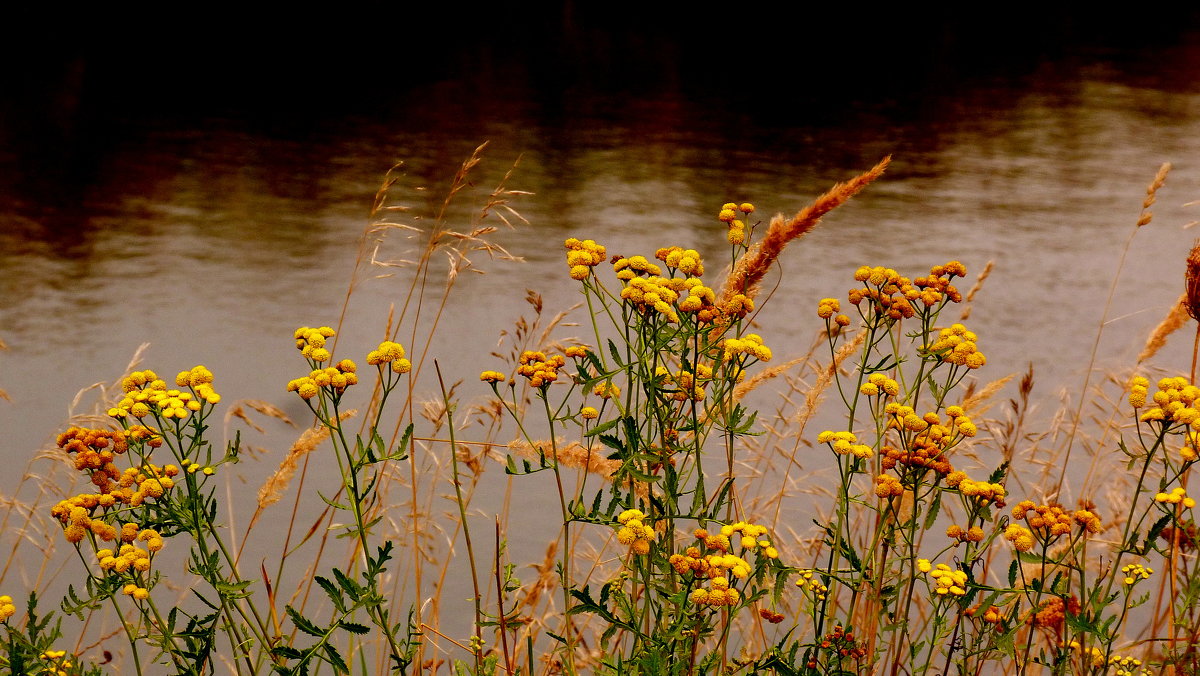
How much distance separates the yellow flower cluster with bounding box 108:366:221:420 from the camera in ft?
5.25

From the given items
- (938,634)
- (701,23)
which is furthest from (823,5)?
(938,634)

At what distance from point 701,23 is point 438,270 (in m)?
17.0

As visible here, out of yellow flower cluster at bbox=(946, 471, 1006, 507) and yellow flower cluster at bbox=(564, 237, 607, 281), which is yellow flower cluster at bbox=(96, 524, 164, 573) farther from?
yellow flower cluster at bbox=(946, 471, 1006, 507)

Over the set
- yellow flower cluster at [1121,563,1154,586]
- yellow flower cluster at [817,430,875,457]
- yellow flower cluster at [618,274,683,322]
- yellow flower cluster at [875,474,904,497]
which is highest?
yellow flower cluster at [618,274,683,322]

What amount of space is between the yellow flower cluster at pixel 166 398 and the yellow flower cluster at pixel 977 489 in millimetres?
1025

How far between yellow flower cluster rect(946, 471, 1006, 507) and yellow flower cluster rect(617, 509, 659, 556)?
453 millimetres

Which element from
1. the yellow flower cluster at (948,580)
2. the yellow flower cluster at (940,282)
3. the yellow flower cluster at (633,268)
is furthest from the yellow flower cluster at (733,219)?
the yellow flower cluster at (948,580)

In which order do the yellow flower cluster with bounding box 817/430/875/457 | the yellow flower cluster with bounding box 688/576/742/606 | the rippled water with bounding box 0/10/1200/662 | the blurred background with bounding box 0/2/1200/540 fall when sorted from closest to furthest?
1. the yellow flower cluster with bounding box 688/576/742/606
2. the yellow flower cluster with bounding box 817/430/875/457
3. the rippled water with bounding box 0/10/1200/662
4. the blurred background with bounding box 0/2/1200/540

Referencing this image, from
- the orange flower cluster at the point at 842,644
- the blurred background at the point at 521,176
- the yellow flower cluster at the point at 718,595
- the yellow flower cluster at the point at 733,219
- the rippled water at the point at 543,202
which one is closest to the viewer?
the yellow flower cluster at the point at 718,595

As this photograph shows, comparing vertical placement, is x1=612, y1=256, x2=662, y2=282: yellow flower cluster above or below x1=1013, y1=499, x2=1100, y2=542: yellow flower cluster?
above

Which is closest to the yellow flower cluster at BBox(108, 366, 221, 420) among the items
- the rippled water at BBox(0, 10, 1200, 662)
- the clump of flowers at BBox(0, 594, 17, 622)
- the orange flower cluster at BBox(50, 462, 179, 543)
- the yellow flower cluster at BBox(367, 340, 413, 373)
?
the orange flower cluster at BBox(50, 462, 179, 543)

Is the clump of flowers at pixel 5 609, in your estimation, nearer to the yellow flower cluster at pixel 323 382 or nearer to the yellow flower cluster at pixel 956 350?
the yellow flower cluster at pixel 323 382

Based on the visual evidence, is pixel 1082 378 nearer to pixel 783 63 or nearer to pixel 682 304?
pixel 682 304

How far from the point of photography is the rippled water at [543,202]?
6.03 m
